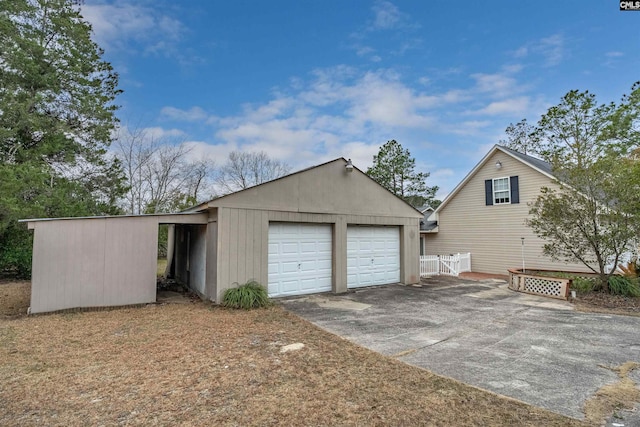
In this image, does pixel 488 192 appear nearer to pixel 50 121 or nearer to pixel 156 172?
pixel 50 121

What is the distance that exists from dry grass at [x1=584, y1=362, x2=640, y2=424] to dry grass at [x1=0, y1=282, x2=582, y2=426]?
522 mm

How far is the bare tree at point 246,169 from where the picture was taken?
96.9 ft

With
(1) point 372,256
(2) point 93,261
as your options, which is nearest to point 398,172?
(1) point 372,256

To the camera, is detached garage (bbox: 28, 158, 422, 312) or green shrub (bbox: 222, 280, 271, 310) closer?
detached garage (bbox: 28, 158, 422, 312)

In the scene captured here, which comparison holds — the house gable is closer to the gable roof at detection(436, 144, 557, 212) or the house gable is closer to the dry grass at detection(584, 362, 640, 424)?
the gable roof at detection(436, 144, 557, 212)

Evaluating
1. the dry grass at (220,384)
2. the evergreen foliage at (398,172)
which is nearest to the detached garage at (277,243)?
the dry grass at (220,384)

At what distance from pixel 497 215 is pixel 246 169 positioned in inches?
852

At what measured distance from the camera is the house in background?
559 inches

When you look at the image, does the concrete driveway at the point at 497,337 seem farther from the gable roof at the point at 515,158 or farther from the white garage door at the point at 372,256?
the gable roof at the point at 515,158

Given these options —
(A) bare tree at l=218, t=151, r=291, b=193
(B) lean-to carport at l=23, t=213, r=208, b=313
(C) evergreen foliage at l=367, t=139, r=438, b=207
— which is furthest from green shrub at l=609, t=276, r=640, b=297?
(A) bare tree at l=218, t=151, r=291, b=193

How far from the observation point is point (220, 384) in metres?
3.65

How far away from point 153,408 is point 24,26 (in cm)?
1674

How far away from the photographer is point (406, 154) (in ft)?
90.6

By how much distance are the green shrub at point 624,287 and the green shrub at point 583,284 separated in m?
0.53
